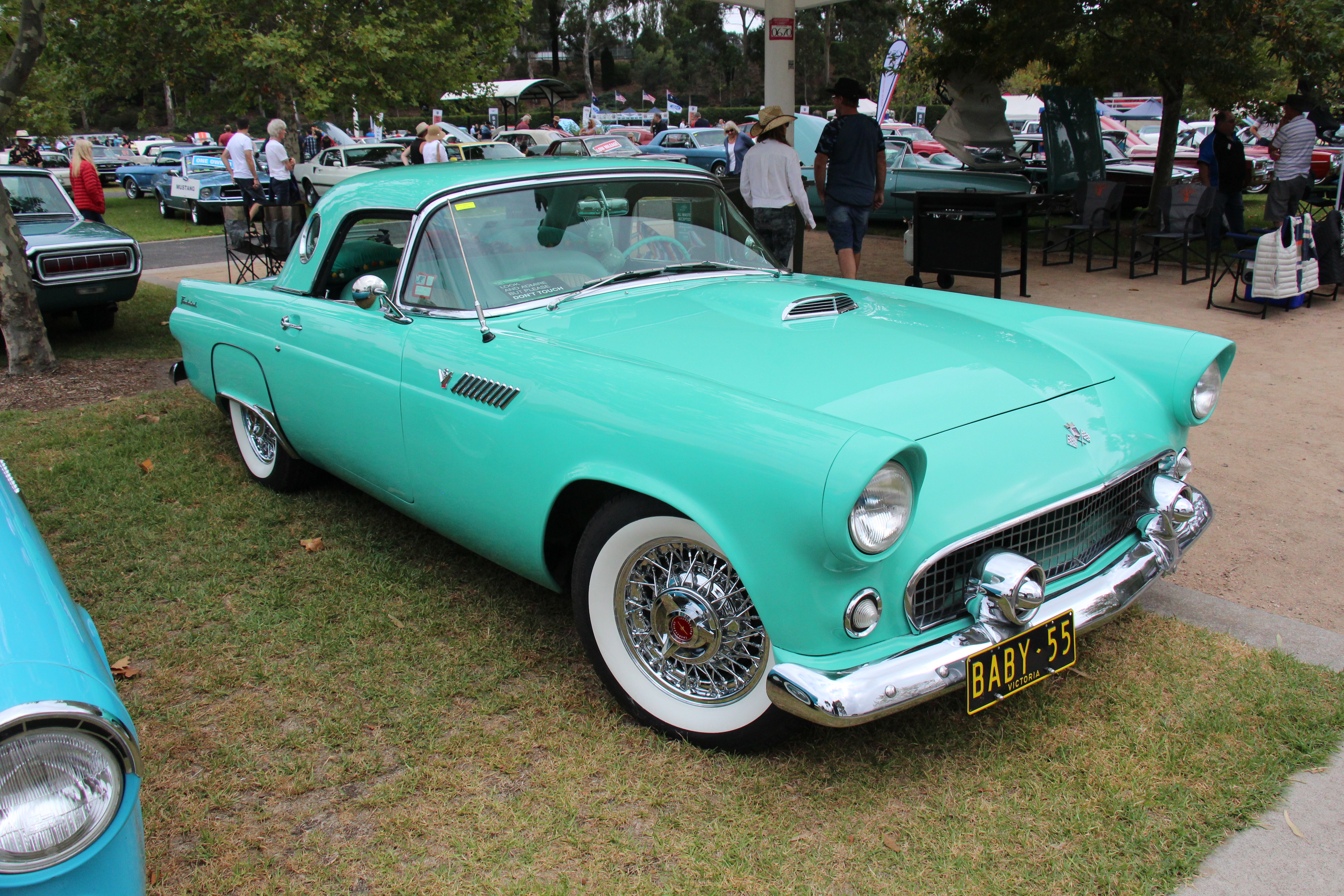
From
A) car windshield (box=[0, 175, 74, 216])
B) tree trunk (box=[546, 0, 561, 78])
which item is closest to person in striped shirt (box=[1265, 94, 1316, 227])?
car windshield (box=[0, 175, 74, 216])

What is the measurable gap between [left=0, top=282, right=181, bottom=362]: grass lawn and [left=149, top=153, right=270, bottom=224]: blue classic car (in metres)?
8.39

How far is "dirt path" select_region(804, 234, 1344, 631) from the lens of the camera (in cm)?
358

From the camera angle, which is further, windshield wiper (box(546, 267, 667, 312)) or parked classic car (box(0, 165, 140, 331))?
parked classic car (box(0, 165, 140, 331))

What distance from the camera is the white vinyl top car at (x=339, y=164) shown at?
18094 mm

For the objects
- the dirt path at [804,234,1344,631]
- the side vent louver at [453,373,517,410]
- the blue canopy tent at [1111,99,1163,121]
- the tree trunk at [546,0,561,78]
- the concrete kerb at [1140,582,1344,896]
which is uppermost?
the tree trunk at [546,0,561,78]

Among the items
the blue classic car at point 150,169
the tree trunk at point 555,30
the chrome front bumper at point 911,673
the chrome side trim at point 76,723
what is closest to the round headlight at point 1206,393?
the chrome front bumper at point 911,673

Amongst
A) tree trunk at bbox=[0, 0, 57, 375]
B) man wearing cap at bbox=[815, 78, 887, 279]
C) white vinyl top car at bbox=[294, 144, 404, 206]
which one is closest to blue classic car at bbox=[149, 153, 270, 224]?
white vinyl top car at bbox=[294, 144, 404, 206]

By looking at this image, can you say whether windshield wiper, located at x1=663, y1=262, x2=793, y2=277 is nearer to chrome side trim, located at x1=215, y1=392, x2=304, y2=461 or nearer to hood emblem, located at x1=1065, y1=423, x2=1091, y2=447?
hood emblem, located at x1=1065, y1=423, x2=1091, y2=447

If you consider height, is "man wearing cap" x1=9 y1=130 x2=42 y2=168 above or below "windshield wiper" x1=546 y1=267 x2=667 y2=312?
above

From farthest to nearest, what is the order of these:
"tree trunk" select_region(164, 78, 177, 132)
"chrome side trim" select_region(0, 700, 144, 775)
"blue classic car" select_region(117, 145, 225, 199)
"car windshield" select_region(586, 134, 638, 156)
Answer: "tree trunk" select_region(164, 78, 177, 132)
"blue classic car" select_region(117, 145, 225, 199)
"car windshield" select_region(586, 134, 638, 156)
"chrome side trim" select_region(0, 700, 144, 775)

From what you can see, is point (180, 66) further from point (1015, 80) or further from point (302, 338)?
point (1015, 80)

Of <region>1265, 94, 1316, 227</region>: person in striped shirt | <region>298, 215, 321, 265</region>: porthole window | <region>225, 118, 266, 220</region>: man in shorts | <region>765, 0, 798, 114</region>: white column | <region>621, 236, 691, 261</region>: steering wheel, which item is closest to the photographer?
<region>621, 236, 691, 261</region>: steering wheel

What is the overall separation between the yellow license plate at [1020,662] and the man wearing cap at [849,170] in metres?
5.60

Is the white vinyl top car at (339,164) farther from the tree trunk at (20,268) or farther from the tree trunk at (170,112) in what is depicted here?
the tree trunk at (170,112)
